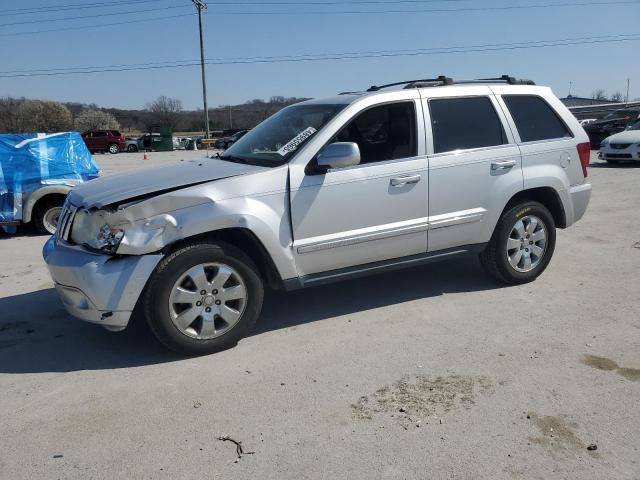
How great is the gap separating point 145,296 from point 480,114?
335 centimetres

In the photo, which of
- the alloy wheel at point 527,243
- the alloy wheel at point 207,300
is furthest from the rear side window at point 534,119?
the alloy wheel at point 207,300

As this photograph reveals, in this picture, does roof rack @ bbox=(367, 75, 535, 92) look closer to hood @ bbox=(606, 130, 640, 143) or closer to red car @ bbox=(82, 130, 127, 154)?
hood @ bbox=(606, 130, 640, 143)

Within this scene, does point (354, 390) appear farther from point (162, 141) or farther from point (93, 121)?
point (93, 121)

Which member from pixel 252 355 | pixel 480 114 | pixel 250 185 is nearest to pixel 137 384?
pixel 252 355

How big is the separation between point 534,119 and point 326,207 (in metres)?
2.50

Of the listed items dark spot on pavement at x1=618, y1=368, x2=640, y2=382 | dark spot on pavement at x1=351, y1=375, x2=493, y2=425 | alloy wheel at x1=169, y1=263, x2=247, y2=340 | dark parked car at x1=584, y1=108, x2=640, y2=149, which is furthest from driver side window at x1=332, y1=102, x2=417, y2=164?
dark parked car at x1=584, y1=108, x2=640, y2=149

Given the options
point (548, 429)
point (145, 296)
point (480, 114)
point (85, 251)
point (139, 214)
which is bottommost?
point (548, 429)

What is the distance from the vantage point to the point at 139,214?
12.3 ft

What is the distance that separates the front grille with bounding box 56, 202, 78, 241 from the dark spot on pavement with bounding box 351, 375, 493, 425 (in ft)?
8.09

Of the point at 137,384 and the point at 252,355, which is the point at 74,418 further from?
the point at 252,355

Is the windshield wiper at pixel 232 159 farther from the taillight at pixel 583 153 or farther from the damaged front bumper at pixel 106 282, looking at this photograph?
the taillight at pixel 583 153

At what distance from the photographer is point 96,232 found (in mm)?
3865

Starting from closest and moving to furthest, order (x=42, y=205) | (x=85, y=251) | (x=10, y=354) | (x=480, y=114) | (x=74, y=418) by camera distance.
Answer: (x=74, y=418) < (x=85, y=251) < (x=10, y=354) < (x=480, y=114) < (x=42, y=205)

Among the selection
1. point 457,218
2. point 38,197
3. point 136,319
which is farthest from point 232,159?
point 38,197
